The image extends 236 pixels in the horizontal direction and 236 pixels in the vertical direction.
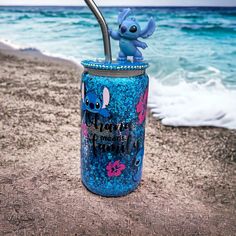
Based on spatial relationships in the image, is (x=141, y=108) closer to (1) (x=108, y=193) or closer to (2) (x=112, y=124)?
(2) (x=112, y=124)

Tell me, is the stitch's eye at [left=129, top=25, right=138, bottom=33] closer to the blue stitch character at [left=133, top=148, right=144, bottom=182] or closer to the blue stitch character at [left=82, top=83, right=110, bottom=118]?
the blue stitch character at [left=82, top=83, right=110, bottom=118]

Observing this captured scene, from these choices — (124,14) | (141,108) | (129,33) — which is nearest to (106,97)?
(141,108)

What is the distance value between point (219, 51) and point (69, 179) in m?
7.27

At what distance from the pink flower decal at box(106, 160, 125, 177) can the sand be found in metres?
0.17

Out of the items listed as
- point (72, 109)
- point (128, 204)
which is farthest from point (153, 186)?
point (72, 109)

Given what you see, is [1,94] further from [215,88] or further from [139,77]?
[215,88]

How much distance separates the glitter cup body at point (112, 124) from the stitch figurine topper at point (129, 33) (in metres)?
0.12

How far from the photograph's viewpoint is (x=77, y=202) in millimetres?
1492

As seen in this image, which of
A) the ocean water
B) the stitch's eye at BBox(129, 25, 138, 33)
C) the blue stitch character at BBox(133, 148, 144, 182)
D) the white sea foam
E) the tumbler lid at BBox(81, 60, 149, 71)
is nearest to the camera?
the tumbler lid at BBox(81, 60, 149, 71)

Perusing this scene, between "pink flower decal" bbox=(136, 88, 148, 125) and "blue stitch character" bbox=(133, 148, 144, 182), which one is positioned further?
"blue stitch character" bbox=(133, 148, 144, 182)

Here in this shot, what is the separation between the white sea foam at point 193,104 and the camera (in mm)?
2693

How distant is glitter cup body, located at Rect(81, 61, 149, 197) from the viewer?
51.1 inches

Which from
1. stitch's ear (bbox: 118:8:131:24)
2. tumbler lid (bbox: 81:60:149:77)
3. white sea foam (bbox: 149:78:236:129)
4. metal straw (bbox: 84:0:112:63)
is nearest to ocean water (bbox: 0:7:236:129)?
white sea foam (bbox: 149:78:236:129)

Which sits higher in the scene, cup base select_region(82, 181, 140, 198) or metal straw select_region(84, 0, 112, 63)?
metal straw select_region(84, 0, 112, 63)
